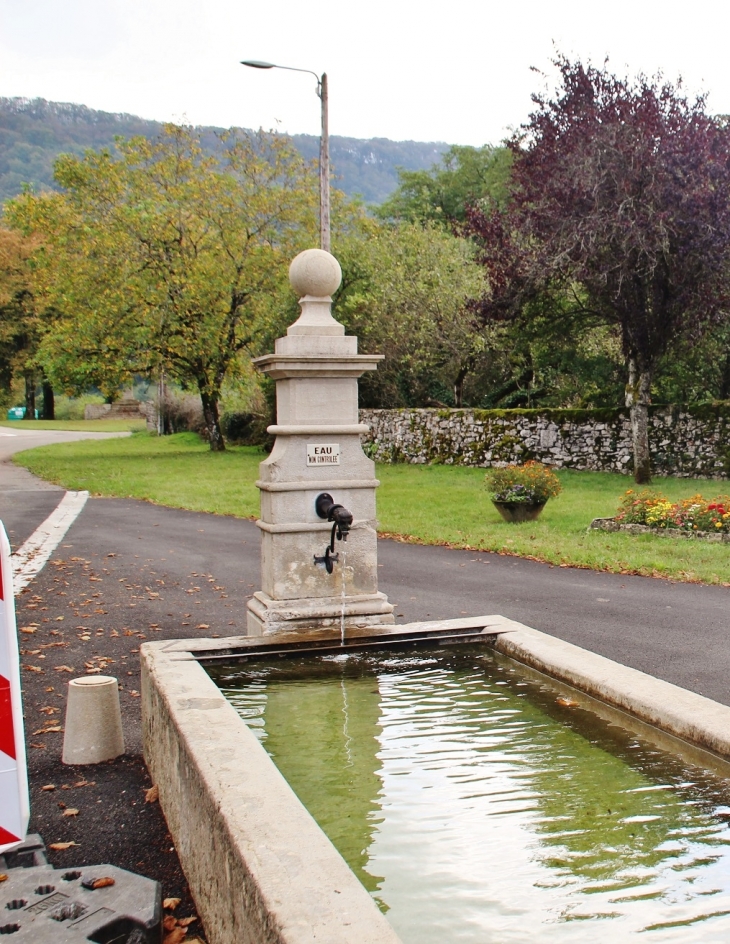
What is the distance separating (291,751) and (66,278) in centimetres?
2998

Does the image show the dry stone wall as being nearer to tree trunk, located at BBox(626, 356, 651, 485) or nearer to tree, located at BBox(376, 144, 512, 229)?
tree trunk, located at BBox(626, 356, 651, 485)

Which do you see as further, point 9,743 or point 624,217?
point 624,217

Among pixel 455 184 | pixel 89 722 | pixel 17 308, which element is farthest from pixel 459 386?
pixel 17 308

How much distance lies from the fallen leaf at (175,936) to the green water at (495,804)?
64cm

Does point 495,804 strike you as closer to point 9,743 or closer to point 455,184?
point 9,743

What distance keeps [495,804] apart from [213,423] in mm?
31607

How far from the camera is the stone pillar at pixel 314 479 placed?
6.18m

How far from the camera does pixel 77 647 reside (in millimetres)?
7680

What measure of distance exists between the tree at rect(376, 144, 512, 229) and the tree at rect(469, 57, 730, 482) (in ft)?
107

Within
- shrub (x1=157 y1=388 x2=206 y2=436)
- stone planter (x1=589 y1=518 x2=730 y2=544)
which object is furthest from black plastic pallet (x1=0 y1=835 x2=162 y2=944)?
shrub (x1=157 y1=388 x2=206 y2=436)

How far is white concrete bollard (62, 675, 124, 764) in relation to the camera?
520cm

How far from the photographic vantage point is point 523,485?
15.6 metres

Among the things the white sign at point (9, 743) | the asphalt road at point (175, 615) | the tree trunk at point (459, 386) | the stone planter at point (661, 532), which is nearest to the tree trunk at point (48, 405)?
the tree trunk at point (459, 386)

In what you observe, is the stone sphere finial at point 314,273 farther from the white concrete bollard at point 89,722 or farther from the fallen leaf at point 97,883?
the fallen leaf at point 97,883
